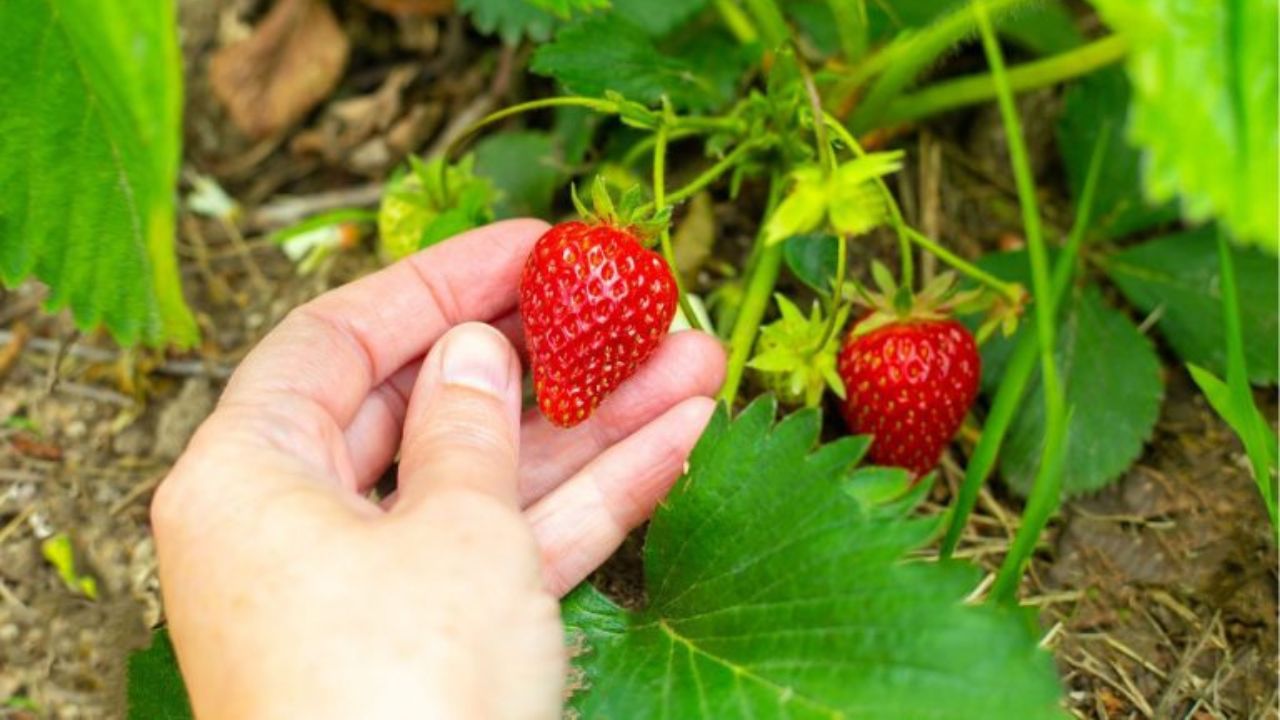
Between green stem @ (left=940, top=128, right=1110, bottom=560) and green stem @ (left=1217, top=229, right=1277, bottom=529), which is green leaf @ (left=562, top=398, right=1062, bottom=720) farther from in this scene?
green stem @ (left=1217, top=229, right=1277, bottom=529)

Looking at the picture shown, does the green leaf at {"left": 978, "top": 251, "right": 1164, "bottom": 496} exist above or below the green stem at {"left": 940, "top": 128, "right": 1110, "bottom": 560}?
below

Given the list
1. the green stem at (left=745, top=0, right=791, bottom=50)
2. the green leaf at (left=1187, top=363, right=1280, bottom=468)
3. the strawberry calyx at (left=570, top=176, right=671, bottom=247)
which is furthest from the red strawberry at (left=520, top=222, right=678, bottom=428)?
the green leaf at (left=1187, top=363, right=1280, bottom=468)

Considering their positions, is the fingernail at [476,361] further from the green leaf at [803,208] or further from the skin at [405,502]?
the green leaf at [803,208]

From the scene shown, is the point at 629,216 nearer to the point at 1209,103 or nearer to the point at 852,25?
the point at 852,25

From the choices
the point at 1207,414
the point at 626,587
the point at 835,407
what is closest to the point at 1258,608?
the point at 1207,414

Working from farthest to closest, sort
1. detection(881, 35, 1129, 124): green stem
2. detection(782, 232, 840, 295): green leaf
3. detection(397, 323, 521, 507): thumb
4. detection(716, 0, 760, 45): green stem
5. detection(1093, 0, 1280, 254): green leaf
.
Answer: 1. detection(716, 0, 760, 45): green stem
2. detection(881, 35, 1129, 124): green stem
3. detection(782, 232, 840, 295): green leaf
4. detection(397, 323, 521, 507): thumb
5. detection(1093, 0, 1280, 254): green leaf

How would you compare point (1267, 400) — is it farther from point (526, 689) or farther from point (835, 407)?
point (526, 689)
